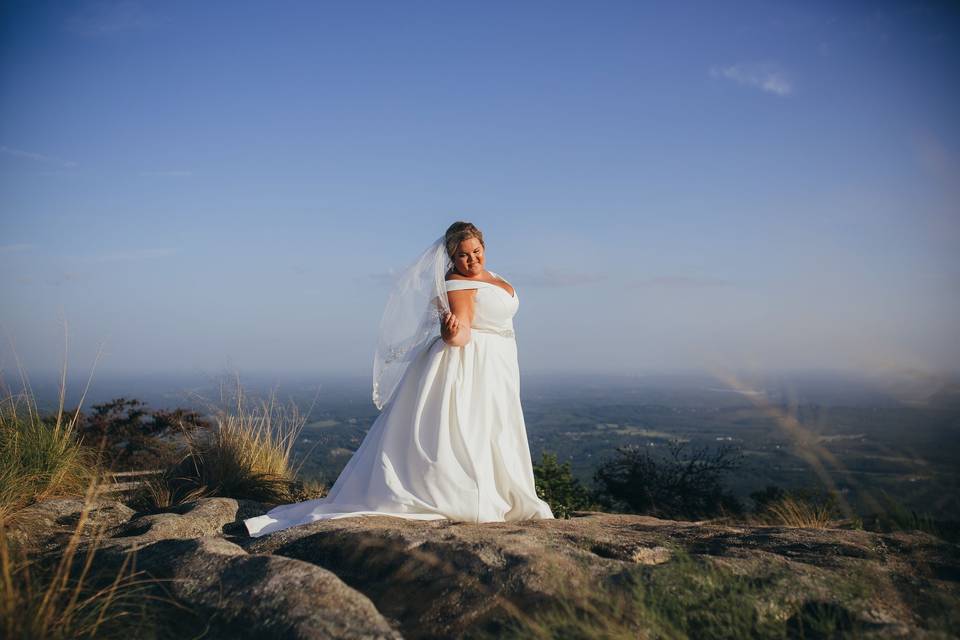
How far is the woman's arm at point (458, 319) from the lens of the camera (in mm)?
5301

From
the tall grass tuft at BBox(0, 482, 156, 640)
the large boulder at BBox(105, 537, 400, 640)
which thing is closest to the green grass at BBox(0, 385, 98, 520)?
the tall grass tuft at BBox(0, 482, 156, 640)

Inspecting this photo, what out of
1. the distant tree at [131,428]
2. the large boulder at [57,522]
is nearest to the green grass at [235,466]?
the large boulder at [57,522]

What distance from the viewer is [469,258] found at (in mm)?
5531

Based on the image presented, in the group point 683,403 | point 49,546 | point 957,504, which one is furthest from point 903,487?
point 683,403

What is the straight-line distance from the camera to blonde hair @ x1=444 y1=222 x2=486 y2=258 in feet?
18.0

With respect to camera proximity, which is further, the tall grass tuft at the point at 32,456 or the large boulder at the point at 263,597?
the tall grass tuft at the point at 32,456

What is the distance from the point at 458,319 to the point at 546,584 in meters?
2.96

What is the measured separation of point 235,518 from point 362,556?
2435mm

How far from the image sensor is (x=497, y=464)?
526cm

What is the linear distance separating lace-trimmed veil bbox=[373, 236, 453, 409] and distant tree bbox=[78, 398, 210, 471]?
5707 millimetres

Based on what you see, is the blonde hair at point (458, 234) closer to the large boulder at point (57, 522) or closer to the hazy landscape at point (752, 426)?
the hazy landscape at point (752, 426)

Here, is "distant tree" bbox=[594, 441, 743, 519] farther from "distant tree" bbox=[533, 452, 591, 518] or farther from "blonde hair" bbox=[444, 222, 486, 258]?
"blonde hair" bbox=[444, 222, 486, 258]

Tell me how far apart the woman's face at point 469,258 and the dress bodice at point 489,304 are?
135mm

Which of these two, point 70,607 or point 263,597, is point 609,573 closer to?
point 263,597
